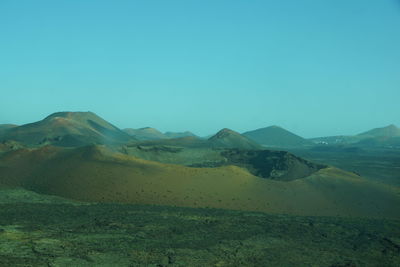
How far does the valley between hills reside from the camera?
1425cm

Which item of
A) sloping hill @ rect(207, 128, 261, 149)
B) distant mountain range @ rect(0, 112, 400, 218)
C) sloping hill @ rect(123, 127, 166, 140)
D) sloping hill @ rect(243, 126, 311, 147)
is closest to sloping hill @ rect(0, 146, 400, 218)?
distant mountain range @ rect(0, 112, 400, 218)

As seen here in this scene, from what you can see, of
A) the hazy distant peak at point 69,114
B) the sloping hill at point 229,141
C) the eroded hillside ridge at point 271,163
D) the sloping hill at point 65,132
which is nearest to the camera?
the eroded hillside ridge at point 271,163

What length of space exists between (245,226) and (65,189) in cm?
1274

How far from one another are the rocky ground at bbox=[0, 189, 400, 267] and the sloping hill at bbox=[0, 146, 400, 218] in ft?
12.3

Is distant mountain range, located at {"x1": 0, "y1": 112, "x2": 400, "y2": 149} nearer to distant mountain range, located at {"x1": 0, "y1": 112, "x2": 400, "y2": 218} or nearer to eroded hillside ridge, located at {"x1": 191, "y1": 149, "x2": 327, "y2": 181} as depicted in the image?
eroded hillside ridge, located at {"x1": 191, "y1": 149, "x2": 327, "y2": 181}

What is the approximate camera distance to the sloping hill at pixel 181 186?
2609cm

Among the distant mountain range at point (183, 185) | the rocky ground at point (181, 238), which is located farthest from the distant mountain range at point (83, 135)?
the rocky ground at point (181, 238)

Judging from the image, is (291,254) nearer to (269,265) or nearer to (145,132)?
(269,265)

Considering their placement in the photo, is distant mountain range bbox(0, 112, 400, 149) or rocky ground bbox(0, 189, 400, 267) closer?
rocky ground bbox(0, 189, 400, 267)

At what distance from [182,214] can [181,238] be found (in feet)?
15.5

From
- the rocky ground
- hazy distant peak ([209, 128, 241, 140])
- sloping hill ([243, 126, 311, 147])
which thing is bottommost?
the rocky ground

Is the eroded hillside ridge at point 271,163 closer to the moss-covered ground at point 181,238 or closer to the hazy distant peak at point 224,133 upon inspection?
the moss-covered ground at point 181,238

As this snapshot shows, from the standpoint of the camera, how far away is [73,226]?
57.6ft

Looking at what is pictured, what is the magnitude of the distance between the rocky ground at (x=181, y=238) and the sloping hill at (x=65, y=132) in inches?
1986
